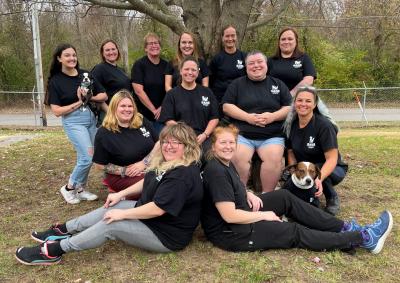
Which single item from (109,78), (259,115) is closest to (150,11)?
(109,78)

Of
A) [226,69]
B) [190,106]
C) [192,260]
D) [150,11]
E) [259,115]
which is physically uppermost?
[150,11]

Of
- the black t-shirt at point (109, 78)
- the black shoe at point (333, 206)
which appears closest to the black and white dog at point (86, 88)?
the black t-shirt at point (109, 78)

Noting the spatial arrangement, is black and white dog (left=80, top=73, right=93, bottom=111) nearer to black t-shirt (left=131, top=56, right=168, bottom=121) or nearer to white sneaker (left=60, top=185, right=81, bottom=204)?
black t-shirt (left=131, top=56, right=168, bottom=121)

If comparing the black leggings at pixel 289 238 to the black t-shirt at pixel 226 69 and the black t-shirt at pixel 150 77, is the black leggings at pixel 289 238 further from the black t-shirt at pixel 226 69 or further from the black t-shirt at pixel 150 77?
the black t-shirt at pixel 150 77

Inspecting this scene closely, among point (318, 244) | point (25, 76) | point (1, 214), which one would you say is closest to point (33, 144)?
point (1, 214)

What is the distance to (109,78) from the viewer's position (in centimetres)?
569

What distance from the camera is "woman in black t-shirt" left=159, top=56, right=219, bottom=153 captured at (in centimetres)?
498

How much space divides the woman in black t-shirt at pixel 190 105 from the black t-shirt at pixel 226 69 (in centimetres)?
68

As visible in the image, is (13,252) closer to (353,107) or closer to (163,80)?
(163,80)

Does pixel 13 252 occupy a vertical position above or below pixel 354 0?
below

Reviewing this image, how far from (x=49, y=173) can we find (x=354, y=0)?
24740 millimetres

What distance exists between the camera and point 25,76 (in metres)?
28.0

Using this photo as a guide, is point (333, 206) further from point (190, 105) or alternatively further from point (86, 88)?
point (86, 88)

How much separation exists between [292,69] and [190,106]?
1.48 meters
